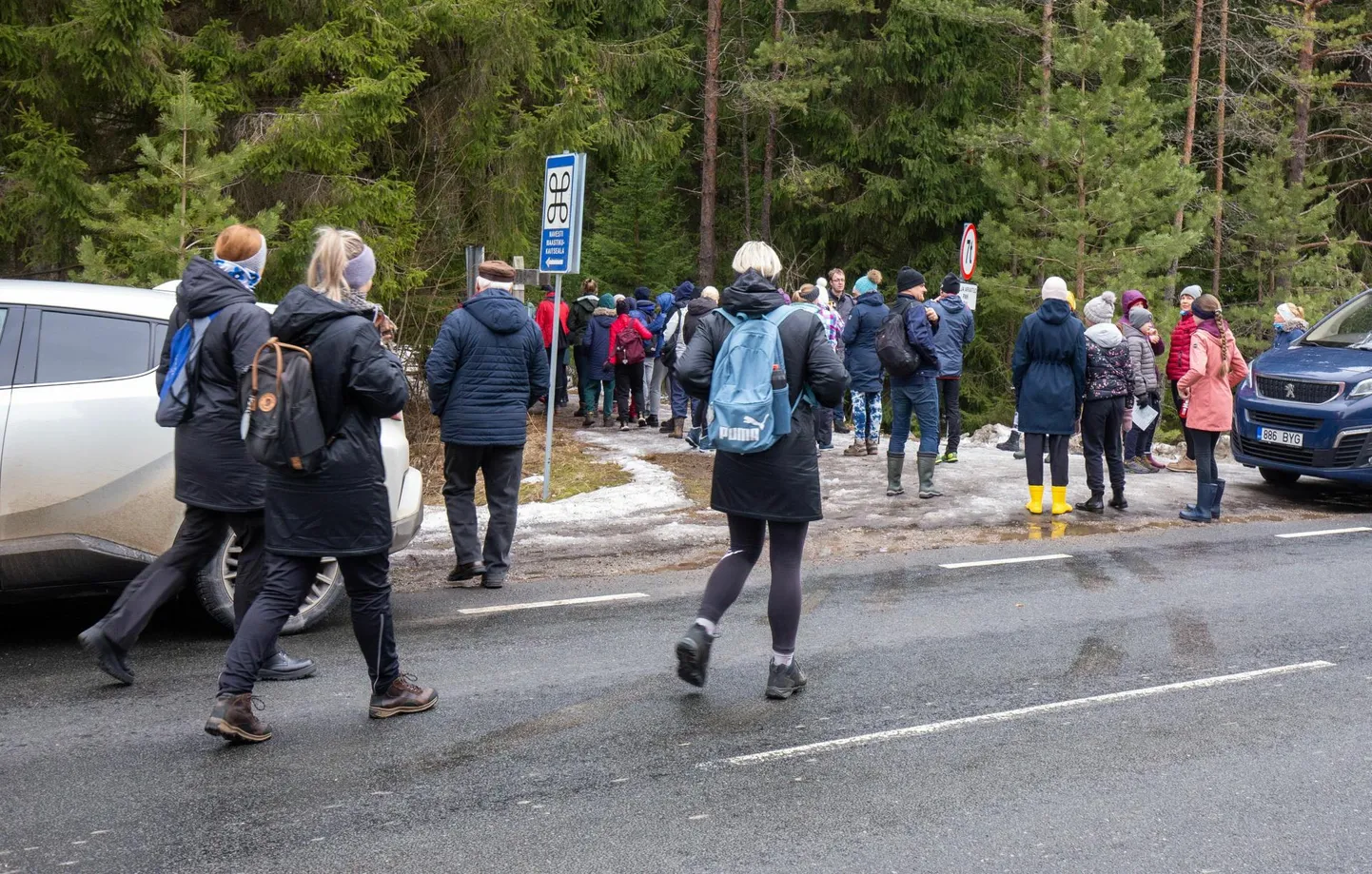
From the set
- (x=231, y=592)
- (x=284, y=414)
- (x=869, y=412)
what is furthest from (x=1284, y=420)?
(x=284, y=414)

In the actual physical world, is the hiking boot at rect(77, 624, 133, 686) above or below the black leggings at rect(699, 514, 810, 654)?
below

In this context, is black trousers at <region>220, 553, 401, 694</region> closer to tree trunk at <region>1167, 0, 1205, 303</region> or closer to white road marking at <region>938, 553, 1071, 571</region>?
white road marking at <region>938, 553, 1071, 571</region>

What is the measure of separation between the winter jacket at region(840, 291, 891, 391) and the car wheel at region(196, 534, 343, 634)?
29.7 feet

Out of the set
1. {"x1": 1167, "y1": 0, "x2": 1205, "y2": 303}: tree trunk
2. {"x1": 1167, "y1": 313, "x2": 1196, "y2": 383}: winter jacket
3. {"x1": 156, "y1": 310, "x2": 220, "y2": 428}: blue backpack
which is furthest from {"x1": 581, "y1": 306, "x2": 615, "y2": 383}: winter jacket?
{"x1": 1167, "y1": 0, "x2": 1205, "y2": 303}: tree trunk

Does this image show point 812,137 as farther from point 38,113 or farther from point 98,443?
point 98,443

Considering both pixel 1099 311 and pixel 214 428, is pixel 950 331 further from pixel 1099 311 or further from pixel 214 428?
pixel 214 428

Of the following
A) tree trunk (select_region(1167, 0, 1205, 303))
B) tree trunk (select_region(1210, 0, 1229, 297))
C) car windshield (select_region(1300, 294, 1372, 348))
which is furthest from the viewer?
tree trunk (select_region(1210, 0, 1229, 297))

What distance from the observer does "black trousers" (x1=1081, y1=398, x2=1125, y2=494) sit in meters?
12.2

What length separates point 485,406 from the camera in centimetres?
873

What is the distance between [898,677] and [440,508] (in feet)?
20.7

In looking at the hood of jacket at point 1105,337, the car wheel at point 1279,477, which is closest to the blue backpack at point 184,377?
the hood of jacket at point 1105,337

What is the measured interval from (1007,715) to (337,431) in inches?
121

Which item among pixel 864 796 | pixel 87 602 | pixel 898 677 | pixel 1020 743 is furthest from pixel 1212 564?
pixel 87 602

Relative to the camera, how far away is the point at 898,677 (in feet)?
21.2
